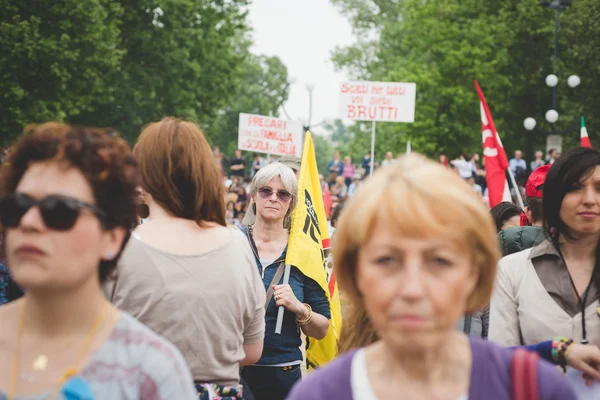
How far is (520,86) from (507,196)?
35.1m

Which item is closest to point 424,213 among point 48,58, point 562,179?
point 562,179

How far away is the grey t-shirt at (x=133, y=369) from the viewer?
208cm

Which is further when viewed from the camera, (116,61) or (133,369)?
(116,61)

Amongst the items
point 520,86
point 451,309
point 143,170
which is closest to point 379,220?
point 451,309

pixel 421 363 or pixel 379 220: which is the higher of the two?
pixel 379 220

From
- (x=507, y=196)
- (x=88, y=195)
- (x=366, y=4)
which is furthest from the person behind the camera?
(x=366, y=4)

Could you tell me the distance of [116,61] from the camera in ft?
104

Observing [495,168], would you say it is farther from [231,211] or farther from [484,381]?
[231,211]

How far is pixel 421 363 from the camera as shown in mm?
2066

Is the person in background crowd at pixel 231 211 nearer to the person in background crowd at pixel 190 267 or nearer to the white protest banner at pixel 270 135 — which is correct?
the white protest banner at pixel 270 135

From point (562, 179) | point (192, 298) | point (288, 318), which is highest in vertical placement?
point (562, 179)

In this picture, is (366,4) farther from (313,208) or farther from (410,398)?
(410,398)

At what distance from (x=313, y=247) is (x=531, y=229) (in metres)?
1.27

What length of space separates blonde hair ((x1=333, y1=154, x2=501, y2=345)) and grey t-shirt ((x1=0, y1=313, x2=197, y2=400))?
0.49m
